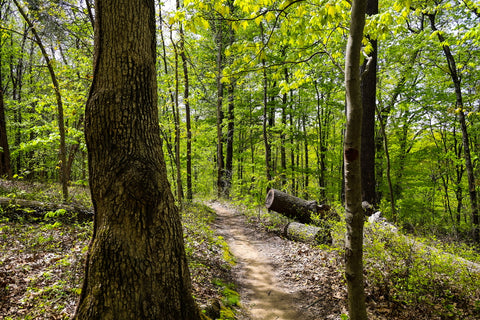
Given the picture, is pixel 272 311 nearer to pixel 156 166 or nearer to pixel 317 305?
pixel 317 305

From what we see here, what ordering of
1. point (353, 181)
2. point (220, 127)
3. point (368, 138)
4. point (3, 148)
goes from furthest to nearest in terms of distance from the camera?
1. point (220, 127)
2. point (3, 148)
3. point (368, 138)
4. point (353, 181)

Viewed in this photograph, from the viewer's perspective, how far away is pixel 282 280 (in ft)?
17.9

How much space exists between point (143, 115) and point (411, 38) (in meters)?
12.4

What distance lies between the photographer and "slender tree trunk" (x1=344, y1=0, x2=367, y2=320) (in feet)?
8.04

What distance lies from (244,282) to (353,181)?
13.0 ft

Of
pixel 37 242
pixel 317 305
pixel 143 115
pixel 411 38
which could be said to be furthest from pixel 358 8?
pixel 411 38

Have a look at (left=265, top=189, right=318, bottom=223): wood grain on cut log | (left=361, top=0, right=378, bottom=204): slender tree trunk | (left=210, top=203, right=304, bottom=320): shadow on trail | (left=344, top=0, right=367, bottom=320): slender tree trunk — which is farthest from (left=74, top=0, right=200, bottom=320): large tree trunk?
(left=361, top=0, right=378, bottom=204): slender tree trunk

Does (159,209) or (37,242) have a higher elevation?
(159,209)

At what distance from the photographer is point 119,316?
217 centimetres

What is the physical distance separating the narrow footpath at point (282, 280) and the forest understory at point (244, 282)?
0.02 m

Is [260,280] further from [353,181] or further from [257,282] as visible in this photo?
[353,181]

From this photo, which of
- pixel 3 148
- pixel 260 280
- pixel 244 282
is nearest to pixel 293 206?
pixel 260 280

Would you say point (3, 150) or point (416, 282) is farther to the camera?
point (3, 150)

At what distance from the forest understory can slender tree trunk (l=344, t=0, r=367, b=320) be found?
155cm
